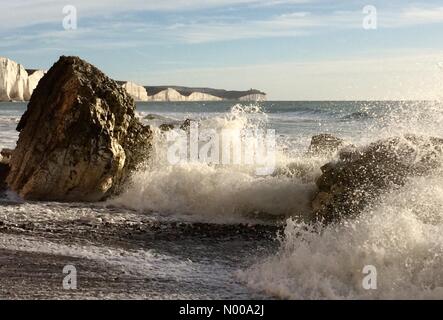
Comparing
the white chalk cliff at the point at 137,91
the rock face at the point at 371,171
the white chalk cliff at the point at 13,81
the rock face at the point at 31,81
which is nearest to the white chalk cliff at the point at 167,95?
the white chalk cliff at the point at 137,91

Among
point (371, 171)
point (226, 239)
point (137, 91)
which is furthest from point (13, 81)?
point (371, 171)

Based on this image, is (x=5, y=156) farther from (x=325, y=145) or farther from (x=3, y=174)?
(x=325, y=145)

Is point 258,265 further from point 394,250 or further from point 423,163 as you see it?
point 423,163

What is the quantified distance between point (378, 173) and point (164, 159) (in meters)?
4.84

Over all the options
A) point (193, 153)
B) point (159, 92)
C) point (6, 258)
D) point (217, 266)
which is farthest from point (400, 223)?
point (159, 92)

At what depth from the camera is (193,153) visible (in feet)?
42.6

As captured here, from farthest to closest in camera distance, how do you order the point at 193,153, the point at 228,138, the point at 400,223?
the point at 228,138
the point at 193,153
the point at 400,223

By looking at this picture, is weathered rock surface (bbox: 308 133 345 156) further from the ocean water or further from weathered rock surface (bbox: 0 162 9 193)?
weathered rock surface (bbox: 0 162 9 193)

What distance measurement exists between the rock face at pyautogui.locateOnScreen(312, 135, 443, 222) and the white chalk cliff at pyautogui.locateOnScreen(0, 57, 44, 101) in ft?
335

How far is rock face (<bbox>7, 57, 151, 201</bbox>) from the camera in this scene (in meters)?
A: 10.4

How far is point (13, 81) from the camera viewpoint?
109 meters

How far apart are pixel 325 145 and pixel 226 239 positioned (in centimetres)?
513

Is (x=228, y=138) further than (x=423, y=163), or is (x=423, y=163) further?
(x=228, y=138)

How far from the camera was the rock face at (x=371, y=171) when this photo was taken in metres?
8.05
